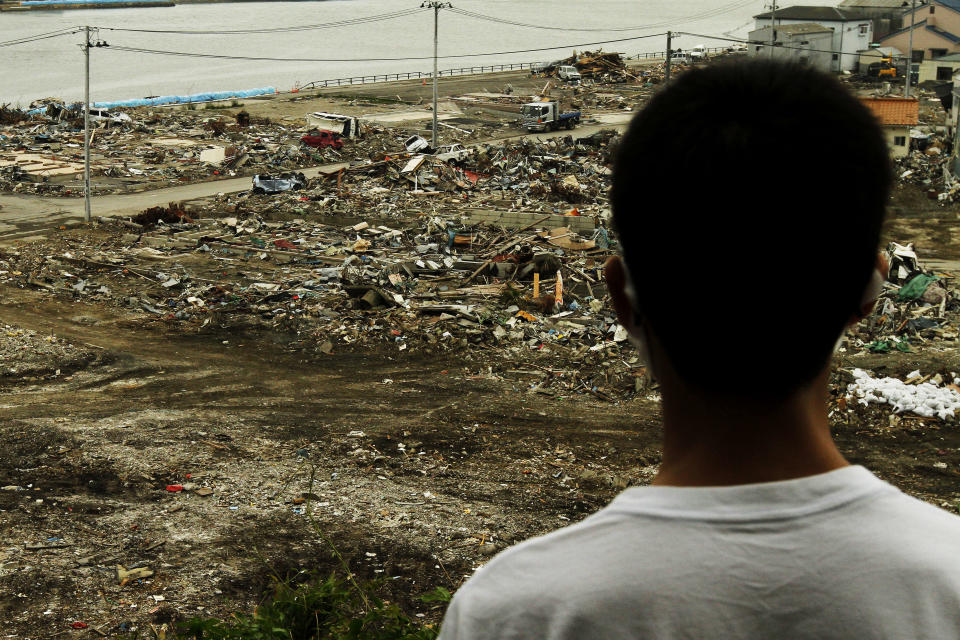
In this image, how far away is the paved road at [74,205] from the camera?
90.5 ft

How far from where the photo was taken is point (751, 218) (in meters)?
1.25

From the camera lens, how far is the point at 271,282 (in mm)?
20766

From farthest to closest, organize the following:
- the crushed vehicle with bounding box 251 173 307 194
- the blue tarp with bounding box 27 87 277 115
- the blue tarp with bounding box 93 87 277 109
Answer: the blue tarp with bounding box 93 87 277 109, the blue tarp with bounding box 27 87 277 115, the crushed vehicle with bounding box 251 173 307 194

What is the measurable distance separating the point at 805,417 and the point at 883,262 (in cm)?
29

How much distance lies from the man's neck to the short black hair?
36 mm

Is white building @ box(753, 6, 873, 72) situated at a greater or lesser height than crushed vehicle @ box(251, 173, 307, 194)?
greater

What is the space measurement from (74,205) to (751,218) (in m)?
32.6

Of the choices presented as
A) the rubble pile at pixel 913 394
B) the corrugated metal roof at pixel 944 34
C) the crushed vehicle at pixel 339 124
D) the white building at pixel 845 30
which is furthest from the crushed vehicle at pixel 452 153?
the corrugated metal roof at pixel 944 34

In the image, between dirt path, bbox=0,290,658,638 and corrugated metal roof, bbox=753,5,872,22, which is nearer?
dirt path, bbox=0,290,658,638

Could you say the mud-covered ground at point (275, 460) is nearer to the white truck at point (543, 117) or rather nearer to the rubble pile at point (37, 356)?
the rubble pile at point (37, 356)

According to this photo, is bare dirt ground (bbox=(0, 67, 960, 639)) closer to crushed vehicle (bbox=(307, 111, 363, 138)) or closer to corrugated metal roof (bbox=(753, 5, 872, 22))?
crushed vehicle (bbox=(307, 111, 363, 138))

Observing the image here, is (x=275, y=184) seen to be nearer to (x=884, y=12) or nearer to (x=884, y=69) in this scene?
(x=884, y=69)

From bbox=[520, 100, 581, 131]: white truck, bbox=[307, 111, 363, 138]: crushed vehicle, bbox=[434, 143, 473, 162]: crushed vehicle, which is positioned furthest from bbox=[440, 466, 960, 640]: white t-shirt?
bbox=[520, 100, 581, 131]: white truck

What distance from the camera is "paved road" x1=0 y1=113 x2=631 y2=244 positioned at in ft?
90.5
